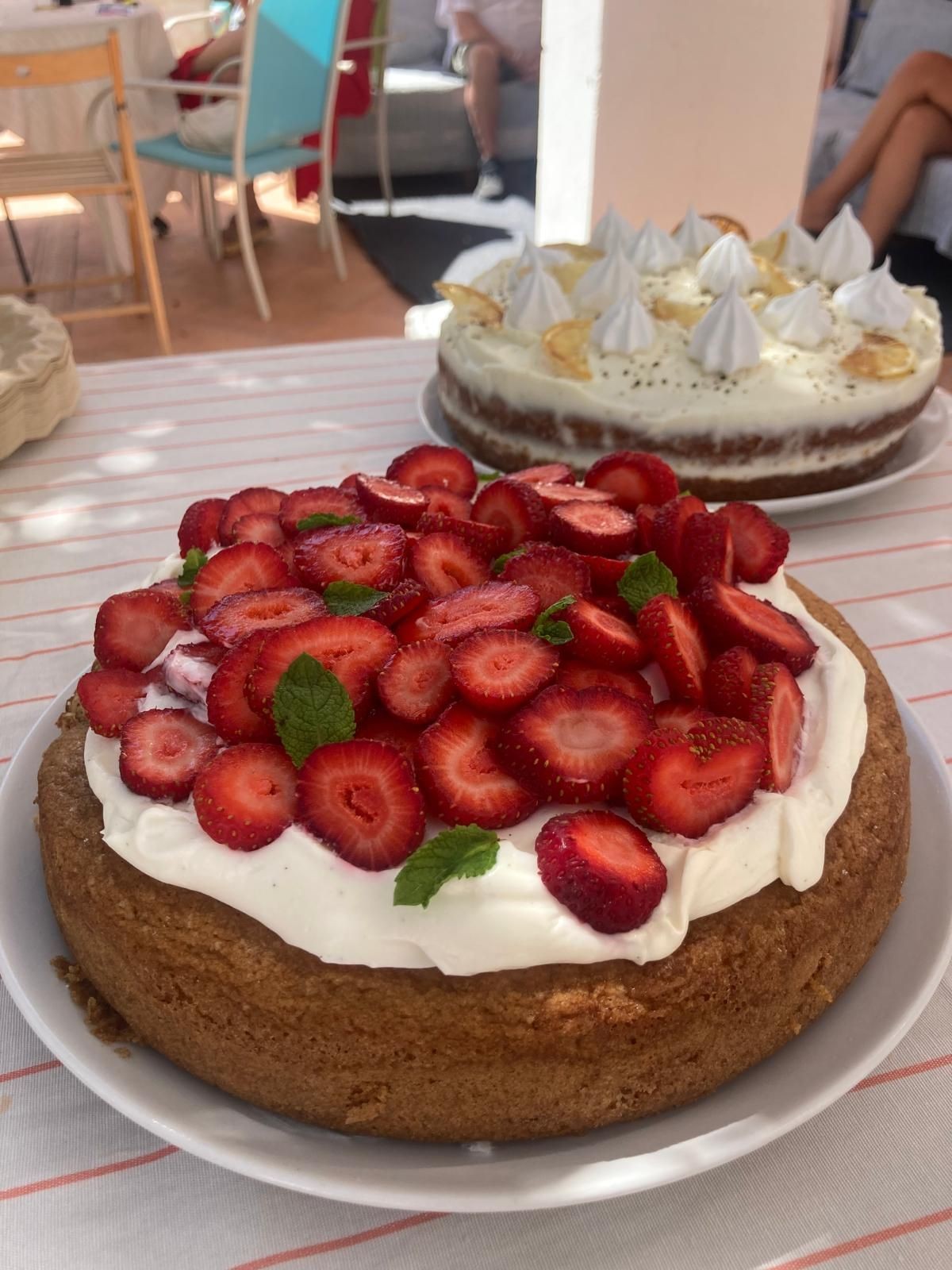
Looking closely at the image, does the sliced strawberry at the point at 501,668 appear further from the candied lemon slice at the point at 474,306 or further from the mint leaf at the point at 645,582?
the candied lemon slice at the point at 474,306

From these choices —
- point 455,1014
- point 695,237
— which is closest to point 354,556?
point 455,1014

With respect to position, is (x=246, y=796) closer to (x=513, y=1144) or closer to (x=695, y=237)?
(x=513, y=1144)

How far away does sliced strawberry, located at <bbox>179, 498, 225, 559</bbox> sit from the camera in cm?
136

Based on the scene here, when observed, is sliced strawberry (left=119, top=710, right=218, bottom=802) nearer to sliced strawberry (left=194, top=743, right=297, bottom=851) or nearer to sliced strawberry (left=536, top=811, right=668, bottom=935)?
sliced strawberry (left=194, top=743, right=297, bottom=851)

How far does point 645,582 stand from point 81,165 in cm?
394

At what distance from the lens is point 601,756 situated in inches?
36.7

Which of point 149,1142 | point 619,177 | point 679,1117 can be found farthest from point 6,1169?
point 619,177

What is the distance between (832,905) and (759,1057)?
142 mm

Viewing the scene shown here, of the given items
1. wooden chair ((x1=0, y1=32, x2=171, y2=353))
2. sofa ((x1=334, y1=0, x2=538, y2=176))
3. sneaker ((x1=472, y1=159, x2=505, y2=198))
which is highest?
wooden chair ((x1=0, y1=32, x2=171, y2=353))

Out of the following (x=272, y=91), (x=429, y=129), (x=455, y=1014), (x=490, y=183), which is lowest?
(x=490, y=183)

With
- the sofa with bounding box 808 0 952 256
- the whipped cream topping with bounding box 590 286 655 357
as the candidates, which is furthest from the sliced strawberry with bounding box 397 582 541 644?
the sofa with bounding box 808 0 952 256

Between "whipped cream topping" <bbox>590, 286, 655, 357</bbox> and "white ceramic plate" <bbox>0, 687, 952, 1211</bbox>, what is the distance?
3.69 ft

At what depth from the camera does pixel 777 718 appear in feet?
3.26

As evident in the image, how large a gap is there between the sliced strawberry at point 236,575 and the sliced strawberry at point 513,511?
0.87 feet
